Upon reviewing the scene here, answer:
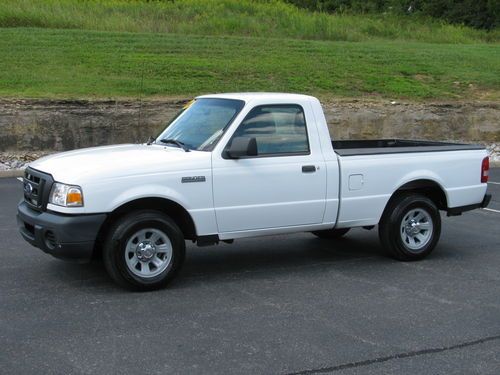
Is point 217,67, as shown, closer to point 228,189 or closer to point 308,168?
point 308,168

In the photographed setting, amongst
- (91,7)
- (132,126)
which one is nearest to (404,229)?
(132,126)

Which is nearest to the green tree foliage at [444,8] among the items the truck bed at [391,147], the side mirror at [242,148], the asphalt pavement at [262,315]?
the truck bed at [391,147]

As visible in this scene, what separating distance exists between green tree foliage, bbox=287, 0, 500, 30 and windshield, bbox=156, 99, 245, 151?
39662mm

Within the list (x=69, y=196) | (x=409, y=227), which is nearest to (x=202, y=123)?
(x=69, y=196)

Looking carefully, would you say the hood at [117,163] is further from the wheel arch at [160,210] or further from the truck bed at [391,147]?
the truck bed at [391,147]

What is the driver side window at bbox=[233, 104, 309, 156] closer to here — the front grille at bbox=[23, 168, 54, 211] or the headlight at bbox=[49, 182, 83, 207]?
the headlight at bbox=[49, 182, 83, 207]

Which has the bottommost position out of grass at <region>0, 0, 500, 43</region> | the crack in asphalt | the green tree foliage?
the crack in asphalt

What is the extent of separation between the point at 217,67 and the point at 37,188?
16.3 metres

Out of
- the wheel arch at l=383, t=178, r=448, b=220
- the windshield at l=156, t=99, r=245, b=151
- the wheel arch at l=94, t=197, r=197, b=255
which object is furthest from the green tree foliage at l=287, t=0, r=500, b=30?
the wheel arch at l=94, t=197, r=197, b=255

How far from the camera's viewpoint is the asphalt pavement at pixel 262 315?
4883 mm

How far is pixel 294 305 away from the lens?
20.3ft

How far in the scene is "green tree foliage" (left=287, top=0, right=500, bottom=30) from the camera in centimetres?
4691

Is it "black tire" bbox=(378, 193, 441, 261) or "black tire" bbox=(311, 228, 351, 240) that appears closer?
"black tire" bbox=(378, 193, 441, 261)

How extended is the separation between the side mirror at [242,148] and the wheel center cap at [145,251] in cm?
115
